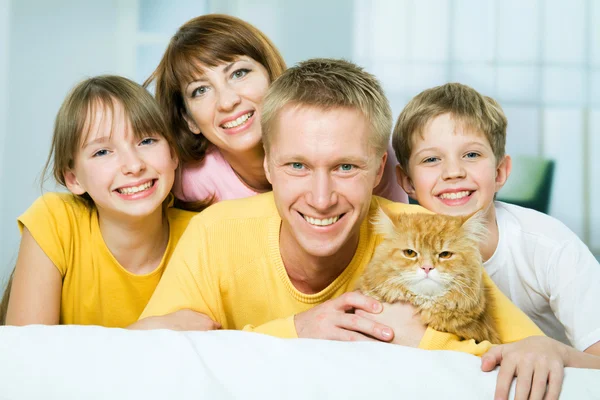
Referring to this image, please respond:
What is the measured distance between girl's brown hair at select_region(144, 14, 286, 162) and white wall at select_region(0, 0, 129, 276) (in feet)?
6.81

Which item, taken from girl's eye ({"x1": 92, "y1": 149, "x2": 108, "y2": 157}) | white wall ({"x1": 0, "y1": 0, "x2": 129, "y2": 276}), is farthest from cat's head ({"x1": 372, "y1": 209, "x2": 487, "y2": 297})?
white wall ({"x1": 0, "y1": 0, "x2": 129, "y2": 276})

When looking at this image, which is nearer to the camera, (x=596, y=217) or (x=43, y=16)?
(x=43, y=16)

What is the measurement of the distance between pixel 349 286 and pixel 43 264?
1.06 metres

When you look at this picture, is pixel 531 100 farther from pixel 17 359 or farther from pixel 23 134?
pixel 17 359

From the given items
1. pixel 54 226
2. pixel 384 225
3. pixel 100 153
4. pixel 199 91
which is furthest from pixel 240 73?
pixel 384 225

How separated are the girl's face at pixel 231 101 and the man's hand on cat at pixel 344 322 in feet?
3.07

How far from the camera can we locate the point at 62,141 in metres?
2.29

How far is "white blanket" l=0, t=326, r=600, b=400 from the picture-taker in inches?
50.9

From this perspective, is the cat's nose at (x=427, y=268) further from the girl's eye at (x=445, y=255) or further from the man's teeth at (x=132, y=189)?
the man's teeth at (x=132, y=189)

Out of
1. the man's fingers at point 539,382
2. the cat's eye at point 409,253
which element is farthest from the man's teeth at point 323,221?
the man's fingers at point 539,382

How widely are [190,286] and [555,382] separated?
1028 millimetres

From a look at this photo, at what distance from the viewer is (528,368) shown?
1362 mm

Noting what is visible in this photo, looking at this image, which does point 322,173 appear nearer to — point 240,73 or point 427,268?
point 427,268

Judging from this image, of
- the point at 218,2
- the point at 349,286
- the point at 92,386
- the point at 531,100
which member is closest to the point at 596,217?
the point at 531,100
